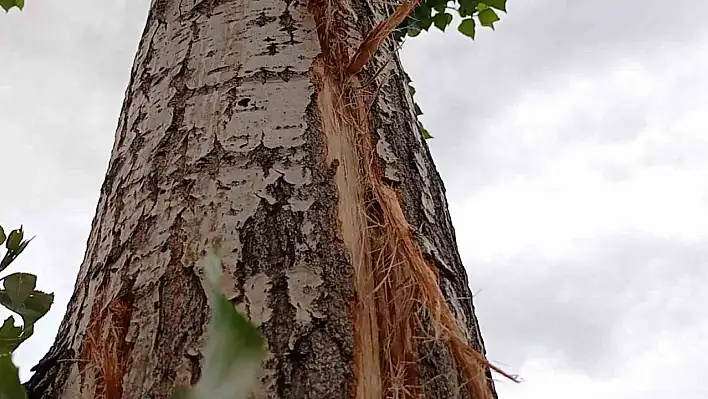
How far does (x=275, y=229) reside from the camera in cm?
55

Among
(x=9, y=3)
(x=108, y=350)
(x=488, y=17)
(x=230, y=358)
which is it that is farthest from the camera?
(x=488, y=17)

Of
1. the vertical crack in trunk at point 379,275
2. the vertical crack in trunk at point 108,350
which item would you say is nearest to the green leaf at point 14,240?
the vertical crack in trunk at point 108,350

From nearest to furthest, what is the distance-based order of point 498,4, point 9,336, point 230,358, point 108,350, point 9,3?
point 230,358 < point 108,350 < point 9,336 < point 9,3 < point 498,4

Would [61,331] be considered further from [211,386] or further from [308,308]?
[211,386]

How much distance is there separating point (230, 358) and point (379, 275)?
1.09 feet

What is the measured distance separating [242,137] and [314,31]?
156 mm

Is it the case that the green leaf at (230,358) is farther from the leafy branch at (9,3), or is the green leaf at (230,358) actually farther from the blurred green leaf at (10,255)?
the leafy branch at (9,3)

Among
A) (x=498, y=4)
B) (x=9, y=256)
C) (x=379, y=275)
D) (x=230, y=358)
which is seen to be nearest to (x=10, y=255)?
(x=9, y=256)

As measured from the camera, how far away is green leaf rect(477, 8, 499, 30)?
1.57 meters

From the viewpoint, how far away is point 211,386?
22 centimetres

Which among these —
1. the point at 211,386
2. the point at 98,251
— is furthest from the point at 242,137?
the point at 211,386

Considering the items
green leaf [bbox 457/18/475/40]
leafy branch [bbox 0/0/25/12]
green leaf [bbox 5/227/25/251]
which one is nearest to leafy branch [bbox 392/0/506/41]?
green leaf [bbox 457/18/475/40]

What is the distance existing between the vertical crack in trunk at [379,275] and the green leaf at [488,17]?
1.01m

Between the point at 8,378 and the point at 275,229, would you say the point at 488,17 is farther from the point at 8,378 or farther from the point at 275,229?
the point at 8,378
